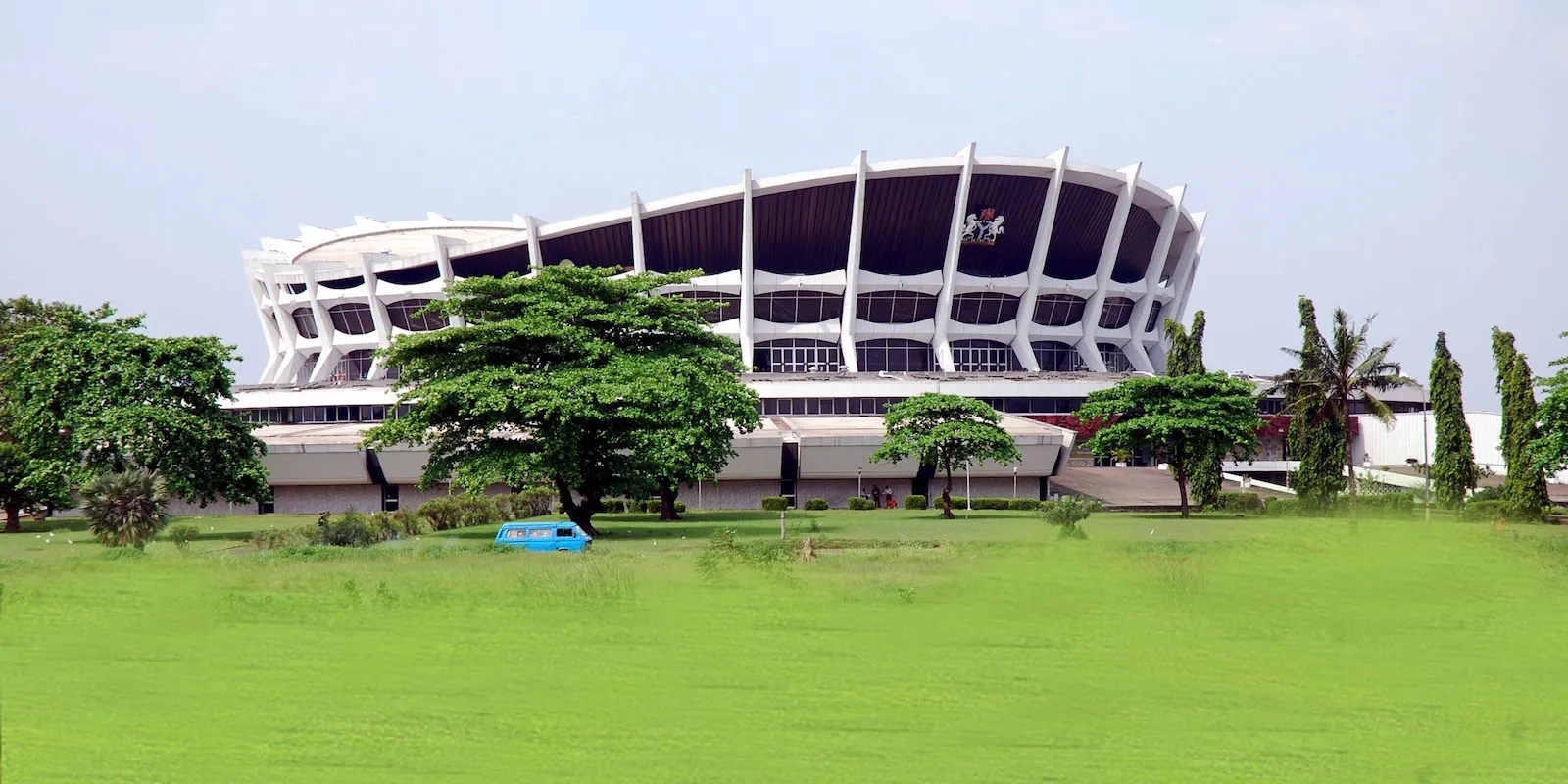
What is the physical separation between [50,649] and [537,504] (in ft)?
125

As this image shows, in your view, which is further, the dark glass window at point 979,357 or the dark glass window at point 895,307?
the dark glass window at point 979,357

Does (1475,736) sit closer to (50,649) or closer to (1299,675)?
(1299,675)

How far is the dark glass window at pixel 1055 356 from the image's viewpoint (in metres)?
89.2

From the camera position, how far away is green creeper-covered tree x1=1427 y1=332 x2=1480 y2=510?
49.2 m

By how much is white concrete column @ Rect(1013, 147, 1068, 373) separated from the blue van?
175 ft

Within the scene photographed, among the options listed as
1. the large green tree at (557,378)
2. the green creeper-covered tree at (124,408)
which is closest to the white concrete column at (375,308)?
the green creeper-covered tree at (124,408)

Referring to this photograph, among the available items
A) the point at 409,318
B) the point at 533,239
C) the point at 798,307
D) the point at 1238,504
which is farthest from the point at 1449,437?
the point at 409,318

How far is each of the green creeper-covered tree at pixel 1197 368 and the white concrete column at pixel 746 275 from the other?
1095 inches

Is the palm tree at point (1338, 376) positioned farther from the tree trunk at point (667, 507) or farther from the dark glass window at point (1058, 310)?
the dark glass window at point (1058, 310)

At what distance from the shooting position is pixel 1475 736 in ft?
35.8

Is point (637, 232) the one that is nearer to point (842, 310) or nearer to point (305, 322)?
point (842, 310)

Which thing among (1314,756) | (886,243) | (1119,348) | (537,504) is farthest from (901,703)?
(1119,348)

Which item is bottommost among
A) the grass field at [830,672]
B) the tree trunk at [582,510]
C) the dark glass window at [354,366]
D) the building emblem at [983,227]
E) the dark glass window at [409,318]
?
the grass field at [830,672]

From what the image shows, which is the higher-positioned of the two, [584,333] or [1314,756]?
[584,333]
